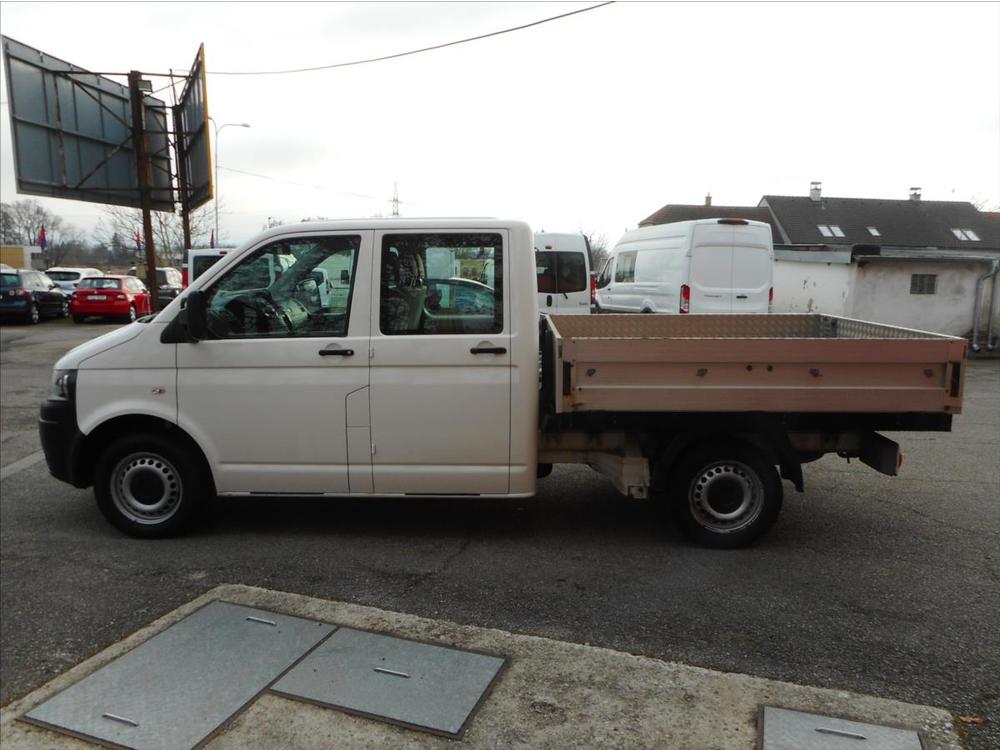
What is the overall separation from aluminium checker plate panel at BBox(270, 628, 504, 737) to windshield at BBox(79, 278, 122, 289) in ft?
78.9

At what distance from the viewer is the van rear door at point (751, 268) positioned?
45.9 feet

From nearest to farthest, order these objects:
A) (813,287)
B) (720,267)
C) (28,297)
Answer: (720,267) < (813,287) < (28,297)

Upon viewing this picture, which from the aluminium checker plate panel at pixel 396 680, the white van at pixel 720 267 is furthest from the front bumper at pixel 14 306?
the aluminium checker plate panel at pixel 396 680

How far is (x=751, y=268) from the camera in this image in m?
14.1

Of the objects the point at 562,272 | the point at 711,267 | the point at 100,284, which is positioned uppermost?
the point at 711,267

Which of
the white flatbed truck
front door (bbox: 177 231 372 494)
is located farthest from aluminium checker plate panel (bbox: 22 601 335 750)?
the white flatbed truck

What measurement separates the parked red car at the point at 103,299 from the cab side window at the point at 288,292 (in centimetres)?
2143

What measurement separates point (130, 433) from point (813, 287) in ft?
63.6

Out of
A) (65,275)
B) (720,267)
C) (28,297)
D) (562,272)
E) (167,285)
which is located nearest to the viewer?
(562,272)

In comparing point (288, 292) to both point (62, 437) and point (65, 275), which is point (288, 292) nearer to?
point (62, 437)

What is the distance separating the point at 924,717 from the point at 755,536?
6.28 ft

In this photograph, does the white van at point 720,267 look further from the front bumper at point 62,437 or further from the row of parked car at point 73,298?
the row of parked car at point 73,298

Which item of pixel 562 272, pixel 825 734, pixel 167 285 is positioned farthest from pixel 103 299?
pixel 825 734

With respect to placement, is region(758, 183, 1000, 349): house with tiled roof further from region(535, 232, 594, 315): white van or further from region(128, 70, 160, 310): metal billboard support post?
region(128, 70, 160, 310): metal billboard support post
